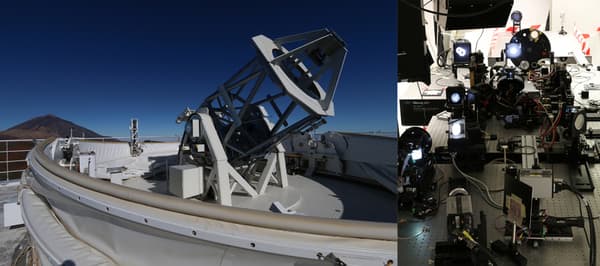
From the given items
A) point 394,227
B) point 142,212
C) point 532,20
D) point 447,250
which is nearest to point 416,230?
point 447,250

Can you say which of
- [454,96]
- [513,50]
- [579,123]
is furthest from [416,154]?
[513,50]

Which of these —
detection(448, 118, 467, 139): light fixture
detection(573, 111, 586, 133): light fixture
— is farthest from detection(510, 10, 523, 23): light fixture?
detection(448, 118, 467, 139): light fixture

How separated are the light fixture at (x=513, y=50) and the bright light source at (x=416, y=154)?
1.54 metres

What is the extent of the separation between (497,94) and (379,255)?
7.60ft

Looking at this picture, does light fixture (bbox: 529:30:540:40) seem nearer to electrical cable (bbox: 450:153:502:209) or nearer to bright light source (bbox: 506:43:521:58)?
bright light source (bbox: 506:43:521:58)

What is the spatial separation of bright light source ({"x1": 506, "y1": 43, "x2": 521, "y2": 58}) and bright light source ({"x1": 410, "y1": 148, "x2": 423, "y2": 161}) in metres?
1.54

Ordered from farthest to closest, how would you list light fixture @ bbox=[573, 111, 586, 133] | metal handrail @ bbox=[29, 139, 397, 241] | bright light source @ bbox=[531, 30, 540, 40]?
bright light source @ bbox=[531, 30, 540, 40] < light fixture @ bbox=[573, 111, 586, 133] < metal handrail @ bbox=[29, 139, 397, 241]

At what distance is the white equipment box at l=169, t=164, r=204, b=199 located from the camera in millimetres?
2737

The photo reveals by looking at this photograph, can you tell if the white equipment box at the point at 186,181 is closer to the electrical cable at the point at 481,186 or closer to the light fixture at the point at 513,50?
the electrical cable at the point at 481,186

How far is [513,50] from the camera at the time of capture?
2.36 meters

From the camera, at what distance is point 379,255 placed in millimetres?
465

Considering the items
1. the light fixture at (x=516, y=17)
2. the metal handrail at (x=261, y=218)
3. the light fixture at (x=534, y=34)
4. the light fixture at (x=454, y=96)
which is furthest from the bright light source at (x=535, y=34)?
the metal handrail at (x=261, y=218)

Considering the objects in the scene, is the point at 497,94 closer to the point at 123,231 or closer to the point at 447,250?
the point at 447,250

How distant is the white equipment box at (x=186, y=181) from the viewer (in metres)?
2.74
